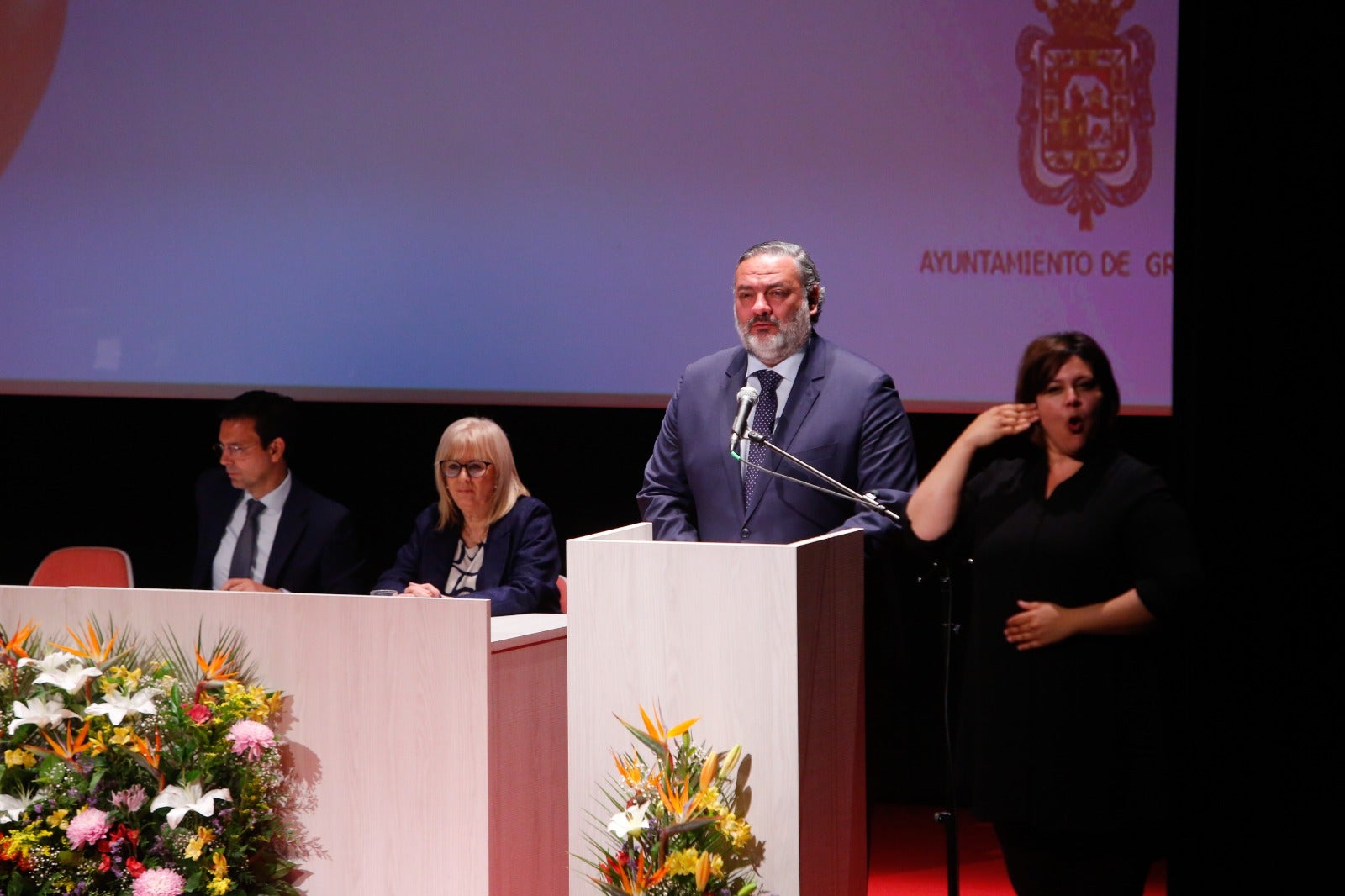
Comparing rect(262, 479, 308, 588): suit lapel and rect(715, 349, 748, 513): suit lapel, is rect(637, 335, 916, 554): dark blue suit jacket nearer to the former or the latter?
rect(715, 349, 748, 513): suit lapel

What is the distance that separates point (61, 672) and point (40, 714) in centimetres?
10

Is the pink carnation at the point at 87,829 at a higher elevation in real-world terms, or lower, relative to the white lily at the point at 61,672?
lower

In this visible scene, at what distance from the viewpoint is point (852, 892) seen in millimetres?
2904

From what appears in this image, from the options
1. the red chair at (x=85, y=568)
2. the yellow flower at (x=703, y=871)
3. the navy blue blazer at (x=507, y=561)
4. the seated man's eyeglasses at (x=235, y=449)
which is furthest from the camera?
the red chair at (x=85, y=568)

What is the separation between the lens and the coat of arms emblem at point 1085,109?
442cm

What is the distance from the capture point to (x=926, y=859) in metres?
4.63

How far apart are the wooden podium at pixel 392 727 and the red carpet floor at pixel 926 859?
1.73 meters

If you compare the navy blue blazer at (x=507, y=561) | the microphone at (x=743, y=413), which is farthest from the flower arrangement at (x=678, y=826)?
the navy blue blazer at (x=507, y=561)

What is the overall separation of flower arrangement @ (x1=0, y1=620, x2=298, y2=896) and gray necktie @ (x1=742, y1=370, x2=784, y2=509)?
1152 millimetres

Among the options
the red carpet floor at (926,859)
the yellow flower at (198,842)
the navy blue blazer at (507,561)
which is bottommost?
the red carpet floor at (926,859)

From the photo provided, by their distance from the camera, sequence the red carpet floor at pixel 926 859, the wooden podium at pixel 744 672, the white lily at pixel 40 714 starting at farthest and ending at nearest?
the red carpet floor at pixel 926 859 → the white lily at pixel 40 714 → the wooden podium at pixel 744 672

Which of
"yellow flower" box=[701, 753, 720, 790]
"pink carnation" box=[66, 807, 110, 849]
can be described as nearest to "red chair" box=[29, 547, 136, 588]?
"pink carnation" box=[66, 807, 110, 849]

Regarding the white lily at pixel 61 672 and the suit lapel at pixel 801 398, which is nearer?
the white lily at pixel 61 672

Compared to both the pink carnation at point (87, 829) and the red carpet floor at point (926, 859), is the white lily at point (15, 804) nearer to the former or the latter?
the pink carnation at point (87, 829)
